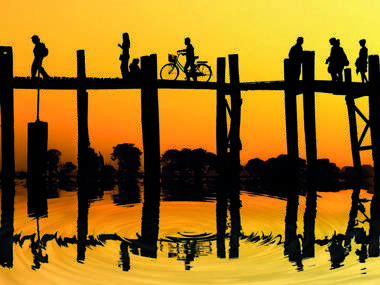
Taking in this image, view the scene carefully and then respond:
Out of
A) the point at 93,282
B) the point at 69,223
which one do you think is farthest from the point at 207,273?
the point at 69,223

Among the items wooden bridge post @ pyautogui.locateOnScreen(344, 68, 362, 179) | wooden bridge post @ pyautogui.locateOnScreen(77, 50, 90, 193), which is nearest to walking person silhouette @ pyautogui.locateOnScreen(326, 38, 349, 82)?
wooden bridge post @ pyautogui.locateOnScreen(344, 68, 362, 179)

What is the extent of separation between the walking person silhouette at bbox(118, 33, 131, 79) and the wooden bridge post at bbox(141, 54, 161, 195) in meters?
0.61

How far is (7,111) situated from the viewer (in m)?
14.5

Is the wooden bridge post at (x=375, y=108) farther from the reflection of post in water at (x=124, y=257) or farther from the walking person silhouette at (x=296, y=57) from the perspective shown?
the reflection of post in water at (x=124, y=257)

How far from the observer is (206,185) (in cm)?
1797

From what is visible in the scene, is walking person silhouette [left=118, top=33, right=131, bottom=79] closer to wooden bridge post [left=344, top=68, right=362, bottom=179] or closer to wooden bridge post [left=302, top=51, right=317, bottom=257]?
wooden bridge post [left=302, top=51, right=317, bottom=257]

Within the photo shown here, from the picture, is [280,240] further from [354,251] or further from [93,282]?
[93,282]

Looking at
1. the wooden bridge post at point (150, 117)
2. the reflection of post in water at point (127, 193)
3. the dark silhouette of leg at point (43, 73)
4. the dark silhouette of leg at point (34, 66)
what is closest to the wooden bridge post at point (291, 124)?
the wooden bridge post at point (150, 117)

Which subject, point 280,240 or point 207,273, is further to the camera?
point 280,240

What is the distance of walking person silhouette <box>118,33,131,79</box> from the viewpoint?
15.5 meters

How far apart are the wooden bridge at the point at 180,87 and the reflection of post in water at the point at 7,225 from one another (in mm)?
331

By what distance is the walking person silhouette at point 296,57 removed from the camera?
15.9 metres

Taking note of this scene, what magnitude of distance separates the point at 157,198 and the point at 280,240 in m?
5.43

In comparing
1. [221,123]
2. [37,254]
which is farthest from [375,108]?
[37,254]
